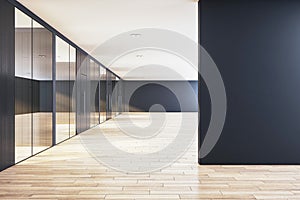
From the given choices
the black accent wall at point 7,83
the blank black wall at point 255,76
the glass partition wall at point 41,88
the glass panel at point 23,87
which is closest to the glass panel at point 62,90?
the glass partition wall at point 41,88

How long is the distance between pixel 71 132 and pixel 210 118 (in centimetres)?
451

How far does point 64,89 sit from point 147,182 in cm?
454

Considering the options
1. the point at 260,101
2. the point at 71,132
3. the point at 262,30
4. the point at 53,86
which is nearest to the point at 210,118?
the point at 260,101

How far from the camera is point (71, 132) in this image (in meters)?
8.18

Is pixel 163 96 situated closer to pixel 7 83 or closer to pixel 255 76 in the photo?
pixel 255 76

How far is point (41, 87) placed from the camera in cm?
599

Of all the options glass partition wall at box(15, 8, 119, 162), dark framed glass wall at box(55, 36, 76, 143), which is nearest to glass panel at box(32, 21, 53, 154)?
glass partition wall at box(15, 8, 119, 162)

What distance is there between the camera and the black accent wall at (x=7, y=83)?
14.1 ft

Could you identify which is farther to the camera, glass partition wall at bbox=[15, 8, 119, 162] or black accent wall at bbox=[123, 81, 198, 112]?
black accent wall at bbox=[123, 81, 198, 112]

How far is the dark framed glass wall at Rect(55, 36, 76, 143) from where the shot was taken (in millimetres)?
7250

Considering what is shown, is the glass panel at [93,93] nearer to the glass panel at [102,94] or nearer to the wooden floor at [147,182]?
the glass panel at [102,94]

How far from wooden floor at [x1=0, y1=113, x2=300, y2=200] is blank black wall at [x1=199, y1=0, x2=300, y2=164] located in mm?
290

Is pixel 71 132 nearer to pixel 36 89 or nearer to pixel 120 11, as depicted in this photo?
pixel 36 89

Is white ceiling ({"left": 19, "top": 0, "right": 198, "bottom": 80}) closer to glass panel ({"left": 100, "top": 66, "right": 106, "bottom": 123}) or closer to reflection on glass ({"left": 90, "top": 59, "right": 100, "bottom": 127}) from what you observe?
reflection on glass ({"left": 90, "top": 59, "right": 100, "bottom": 127})
